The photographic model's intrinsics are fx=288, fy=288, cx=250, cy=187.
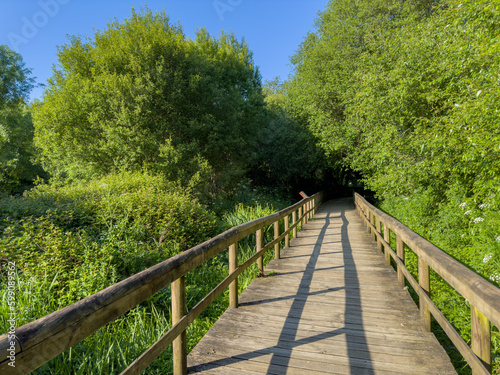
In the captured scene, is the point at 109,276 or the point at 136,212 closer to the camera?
the point at 109,276

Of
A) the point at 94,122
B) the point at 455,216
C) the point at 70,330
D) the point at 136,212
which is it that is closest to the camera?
the point at 70,330

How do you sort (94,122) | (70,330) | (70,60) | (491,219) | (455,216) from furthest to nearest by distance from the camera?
(70,60) → (94,122) → (455,216) → (491,219) → (70,330)

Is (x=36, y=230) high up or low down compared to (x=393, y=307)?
up

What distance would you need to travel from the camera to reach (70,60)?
1581cm

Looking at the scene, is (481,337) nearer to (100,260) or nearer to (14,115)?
(100,260)

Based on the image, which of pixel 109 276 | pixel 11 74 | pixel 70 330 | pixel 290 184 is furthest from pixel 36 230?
pixel 11 74

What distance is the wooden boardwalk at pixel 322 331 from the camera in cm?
255

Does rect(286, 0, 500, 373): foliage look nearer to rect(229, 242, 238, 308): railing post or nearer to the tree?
rect(229, 242, 238, 308): railing post

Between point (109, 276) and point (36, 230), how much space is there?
1.95 m

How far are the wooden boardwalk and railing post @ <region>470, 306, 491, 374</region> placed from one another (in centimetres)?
74

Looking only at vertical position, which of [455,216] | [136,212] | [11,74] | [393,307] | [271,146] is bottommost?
[393,307]

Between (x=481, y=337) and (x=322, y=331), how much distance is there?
1.61m

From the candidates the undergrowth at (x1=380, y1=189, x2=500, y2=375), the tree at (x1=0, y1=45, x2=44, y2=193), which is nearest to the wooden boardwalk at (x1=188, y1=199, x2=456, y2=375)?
the undergrowth at (x1=380, y1=189, x2=500, y2=375)

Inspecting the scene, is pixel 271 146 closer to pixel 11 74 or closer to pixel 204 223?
pixel 204 223
